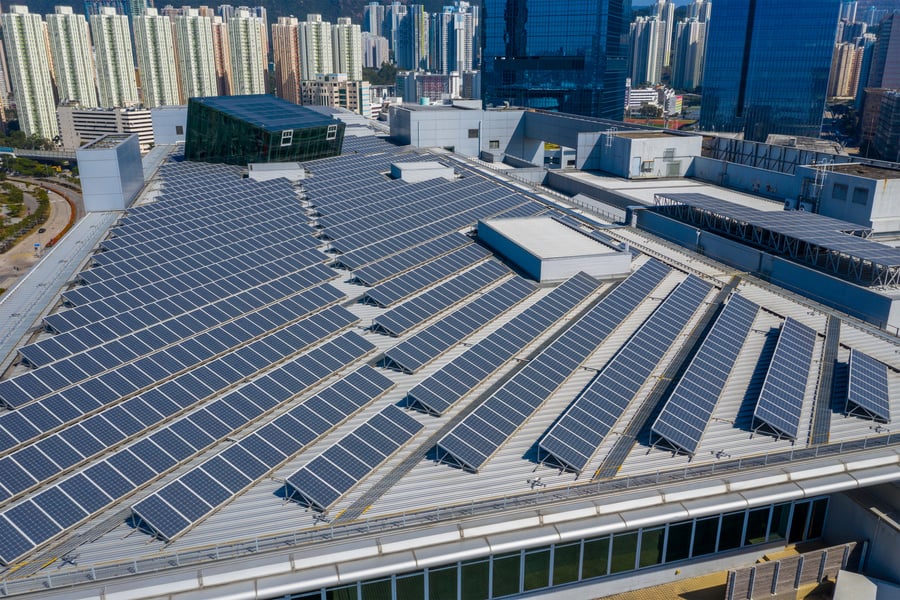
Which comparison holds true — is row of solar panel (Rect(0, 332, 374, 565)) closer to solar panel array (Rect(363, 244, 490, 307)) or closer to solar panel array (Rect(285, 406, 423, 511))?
solar panel array (Rect(285, 406, 423, 511))

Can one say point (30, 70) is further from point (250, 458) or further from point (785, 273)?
point (785, 273)

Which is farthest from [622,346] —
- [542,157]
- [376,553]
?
[542,157]

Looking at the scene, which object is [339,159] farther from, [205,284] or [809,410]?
[809,410]

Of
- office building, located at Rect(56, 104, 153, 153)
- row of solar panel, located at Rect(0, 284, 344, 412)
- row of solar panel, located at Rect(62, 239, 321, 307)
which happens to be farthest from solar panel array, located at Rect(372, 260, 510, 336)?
office building, located at Rect(56, 104, 153, 153)

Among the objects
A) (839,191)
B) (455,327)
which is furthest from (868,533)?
(839,191)

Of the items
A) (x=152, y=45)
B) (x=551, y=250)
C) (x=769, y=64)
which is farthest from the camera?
(x=152, y=45)

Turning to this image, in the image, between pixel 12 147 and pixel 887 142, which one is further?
pixel 12 147
